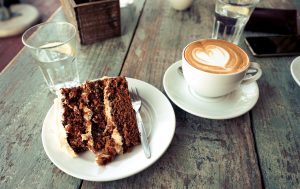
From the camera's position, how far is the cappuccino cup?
0.63 meters

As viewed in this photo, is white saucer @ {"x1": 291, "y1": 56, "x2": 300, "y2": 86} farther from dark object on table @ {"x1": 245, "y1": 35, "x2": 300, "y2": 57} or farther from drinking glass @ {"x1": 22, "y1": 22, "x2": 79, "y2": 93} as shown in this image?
drinking glass @ {"x1": 22, "y1": 22, "x2": 79, "y2": 93}

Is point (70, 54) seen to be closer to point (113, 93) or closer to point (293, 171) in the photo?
point (113, 93)

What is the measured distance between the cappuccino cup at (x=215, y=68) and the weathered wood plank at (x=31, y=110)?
25cm

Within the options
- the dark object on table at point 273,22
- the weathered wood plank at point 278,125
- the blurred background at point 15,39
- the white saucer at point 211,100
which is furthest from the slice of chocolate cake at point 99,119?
the blurred background at point 15,39

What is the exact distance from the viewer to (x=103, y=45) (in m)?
0.94

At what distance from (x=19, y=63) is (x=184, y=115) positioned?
1.82ft

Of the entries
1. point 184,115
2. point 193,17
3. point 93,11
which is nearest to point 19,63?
point 93,11

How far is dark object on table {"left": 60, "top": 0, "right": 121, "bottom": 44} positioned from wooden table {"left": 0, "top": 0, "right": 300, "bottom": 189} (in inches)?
1.3

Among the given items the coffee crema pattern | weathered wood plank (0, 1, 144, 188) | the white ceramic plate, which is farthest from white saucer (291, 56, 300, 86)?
weathered wood plank (0, 1, 144, 188)

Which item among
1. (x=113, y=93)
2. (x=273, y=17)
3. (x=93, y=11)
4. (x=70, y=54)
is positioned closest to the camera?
(x=113, y=93)

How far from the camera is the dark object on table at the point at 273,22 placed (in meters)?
Result: 0.98

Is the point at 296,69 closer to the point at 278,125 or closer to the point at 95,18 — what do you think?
the point at 278,125

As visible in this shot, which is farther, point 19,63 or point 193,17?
point 193,17

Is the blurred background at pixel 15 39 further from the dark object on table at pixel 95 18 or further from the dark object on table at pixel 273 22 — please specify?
the dark object on table at pixel 273 22
